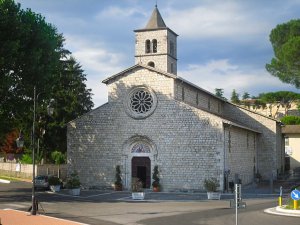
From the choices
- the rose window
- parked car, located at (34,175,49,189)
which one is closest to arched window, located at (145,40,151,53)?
the rose window

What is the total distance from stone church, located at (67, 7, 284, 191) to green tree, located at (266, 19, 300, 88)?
6137 millimetres

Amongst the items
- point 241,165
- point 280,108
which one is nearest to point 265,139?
point 241,165

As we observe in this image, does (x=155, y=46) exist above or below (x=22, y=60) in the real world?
above

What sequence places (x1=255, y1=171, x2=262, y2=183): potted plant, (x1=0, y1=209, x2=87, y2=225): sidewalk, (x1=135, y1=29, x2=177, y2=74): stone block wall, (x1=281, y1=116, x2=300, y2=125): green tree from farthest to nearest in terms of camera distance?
(x1=281, y1=116, x2=300, y2=125): green tree
(x1=135, y1=29, x2=177, y2=74): stone block wall
(x1=255, y1=171, x2=262, y2=183): potted plant
(x1=0, y1=209, x2=87, y2=225): sidewalk

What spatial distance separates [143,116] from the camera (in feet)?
126

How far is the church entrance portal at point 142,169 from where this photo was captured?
3862 cm

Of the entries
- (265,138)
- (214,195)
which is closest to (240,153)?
(265,138)

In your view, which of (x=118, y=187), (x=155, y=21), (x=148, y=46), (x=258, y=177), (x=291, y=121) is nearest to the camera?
(x=118, y=187)

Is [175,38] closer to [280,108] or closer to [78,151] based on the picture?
[78,151]

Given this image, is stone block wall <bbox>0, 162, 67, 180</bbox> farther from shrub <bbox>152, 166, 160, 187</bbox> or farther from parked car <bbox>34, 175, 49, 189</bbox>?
shrub <bbox>152, 166, 160, 187</bbox>

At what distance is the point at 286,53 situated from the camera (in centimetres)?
3678

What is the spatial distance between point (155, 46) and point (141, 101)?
416 inches

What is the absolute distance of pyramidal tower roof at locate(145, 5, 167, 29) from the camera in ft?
157

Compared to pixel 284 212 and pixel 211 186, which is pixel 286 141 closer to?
pixel 211 186
